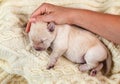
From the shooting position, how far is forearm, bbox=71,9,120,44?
1284 mm

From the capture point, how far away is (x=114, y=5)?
4.57 ft

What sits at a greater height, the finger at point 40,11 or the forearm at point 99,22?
the finger at point 40,11

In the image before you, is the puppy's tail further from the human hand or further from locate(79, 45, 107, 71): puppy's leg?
the human hand

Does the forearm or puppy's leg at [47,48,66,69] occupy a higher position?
the forearm

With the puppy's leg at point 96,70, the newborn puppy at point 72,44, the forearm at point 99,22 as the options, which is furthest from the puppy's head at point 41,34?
the puppy's leg at point 96,70

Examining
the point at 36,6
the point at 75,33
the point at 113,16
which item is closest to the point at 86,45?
the point at 75,33

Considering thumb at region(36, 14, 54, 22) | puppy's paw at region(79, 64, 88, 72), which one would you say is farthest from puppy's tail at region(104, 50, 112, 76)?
thumb at region(36, 14, 54, 22)

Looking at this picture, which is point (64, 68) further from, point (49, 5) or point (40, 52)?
point (49, 5)

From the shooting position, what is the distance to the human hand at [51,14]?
1.34 meters

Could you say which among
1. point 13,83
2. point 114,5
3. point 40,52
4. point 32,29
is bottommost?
point 13,83

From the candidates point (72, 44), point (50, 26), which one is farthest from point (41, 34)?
point (72, 44)

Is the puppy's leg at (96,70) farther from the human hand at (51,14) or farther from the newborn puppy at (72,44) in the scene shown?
the human hand at (51,14)

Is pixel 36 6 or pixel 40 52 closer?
pixel 40 52

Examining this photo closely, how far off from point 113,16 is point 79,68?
29 centimetres
